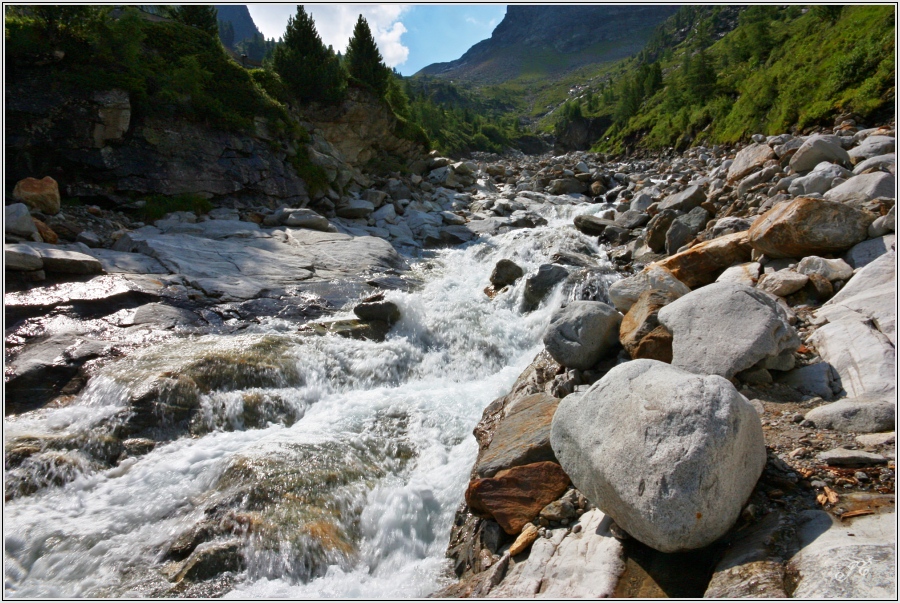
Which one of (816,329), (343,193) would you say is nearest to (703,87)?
(343,193)

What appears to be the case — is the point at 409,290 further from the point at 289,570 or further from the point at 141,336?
the point at 289,570

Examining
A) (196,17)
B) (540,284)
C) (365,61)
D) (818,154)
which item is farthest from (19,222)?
(365,61)

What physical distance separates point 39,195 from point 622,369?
60.2 ft

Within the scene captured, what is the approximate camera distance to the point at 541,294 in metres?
13.4

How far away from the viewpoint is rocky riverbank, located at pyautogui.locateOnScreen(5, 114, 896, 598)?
12.0 feet

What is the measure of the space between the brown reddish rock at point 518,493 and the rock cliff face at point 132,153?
19.0 meters

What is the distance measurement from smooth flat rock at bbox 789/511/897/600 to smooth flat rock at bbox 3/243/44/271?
48.5 feet

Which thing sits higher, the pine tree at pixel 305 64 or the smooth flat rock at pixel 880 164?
the pine tree at pixel 305 64

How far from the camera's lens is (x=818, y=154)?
41.5 ft

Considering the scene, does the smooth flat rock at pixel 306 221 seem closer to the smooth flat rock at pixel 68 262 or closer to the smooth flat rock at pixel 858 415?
the smooth flat rock at pixel 68 262

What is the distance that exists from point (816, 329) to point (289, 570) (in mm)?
7679

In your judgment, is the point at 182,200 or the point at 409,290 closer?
the point at 409,290

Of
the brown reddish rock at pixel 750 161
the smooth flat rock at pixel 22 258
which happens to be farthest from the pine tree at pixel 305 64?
the brown reddish rock at pixel 750 161

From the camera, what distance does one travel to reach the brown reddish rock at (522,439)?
5.72 metres
